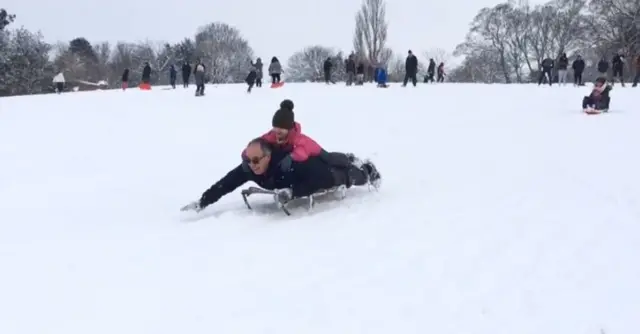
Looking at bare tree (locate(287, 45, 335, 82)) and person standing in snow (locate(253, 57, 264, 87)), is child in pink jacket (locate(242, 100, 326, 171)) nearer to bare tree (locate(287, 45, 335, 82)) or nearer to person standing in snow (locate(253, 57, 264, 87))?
person standing in snow (locate(253, 57, 264, 87))

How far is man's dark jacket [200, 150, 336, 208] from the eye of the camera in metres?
6.40

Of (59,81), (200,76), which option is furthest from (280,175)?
(59,81)

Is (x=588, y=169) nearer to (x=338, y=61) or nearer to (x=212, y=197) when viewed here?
(x=212, y=197)

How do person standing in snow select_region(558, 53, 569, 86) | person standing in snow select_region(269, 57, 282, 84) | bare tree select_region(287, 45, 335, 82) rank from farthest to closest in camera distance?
bare tree select_region(287, 45, 335, 82) → person standing in snow select_region(269, 57, 282, 84) → person standing in snow select_region(558, 53, 569, 86)

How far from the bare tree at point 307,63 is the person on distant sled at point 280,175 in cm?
7159

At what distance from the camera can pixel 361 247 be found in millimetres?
4934

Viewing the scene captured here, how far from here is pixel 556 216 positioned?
5.48 metres

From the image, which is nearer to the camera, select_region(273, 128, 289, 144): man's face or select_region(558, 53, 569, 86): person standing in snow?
select_region(273, 128, 289, 144): man's face

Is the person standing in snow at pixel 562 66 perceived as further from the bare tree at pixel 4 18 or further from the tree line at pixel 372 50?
the bare tree at pixel 4 18

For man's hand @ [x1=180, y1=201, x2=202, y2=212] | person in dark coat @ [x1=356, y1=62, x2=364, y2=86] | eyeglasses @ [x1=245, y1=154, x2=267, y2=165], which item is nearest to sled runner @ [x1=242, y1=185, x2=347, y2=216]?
eyeglasses @ [x1=245, y1=154, x2=267, y2=165]

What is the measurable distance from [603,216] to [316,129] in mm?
10172

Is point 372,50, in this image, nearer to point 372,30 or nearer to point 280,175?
point 372,30

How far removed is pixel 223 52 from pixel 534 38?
3358 cm

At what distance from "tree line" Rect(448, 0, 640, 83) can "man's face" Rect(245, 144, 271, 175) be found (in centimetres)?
4421
